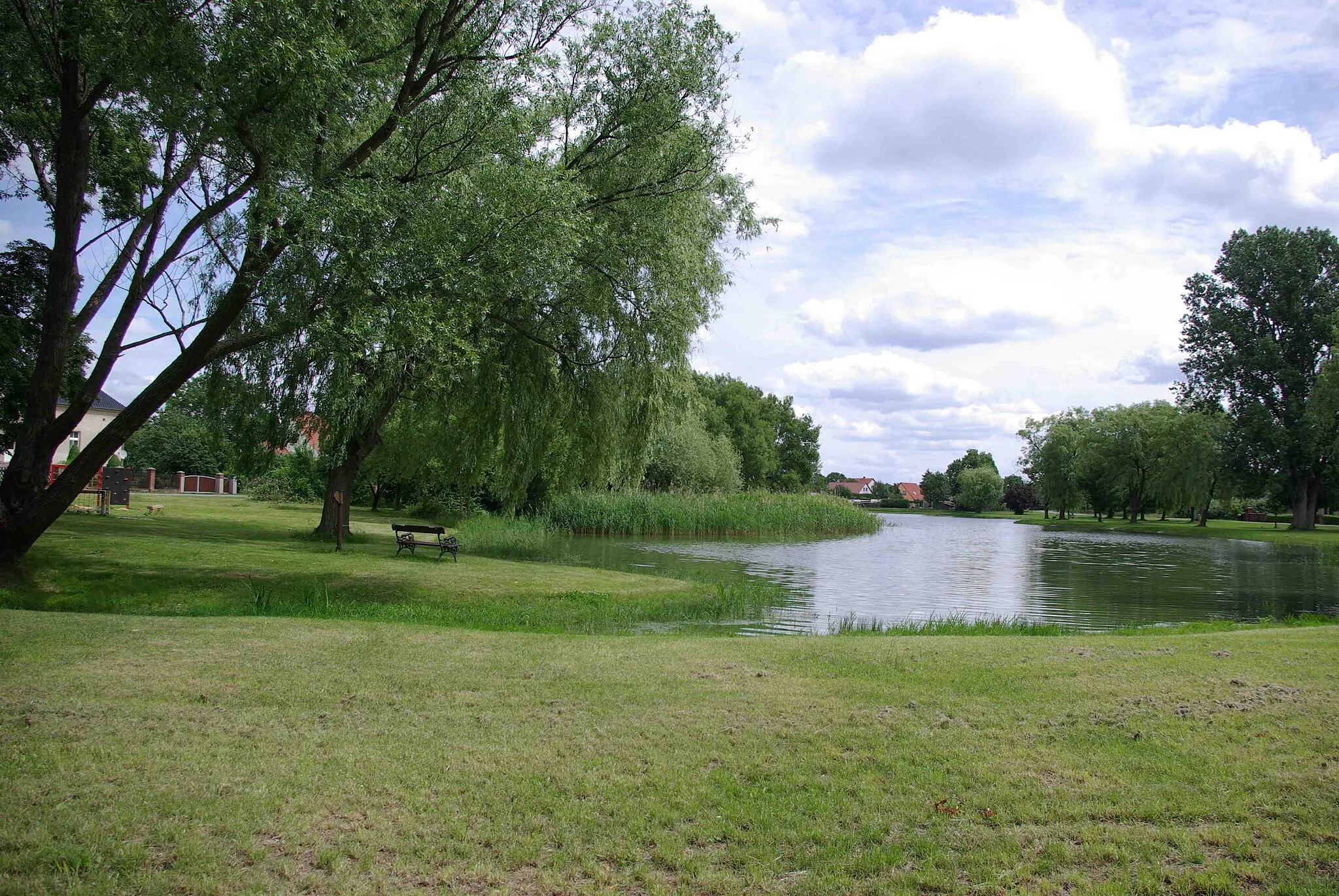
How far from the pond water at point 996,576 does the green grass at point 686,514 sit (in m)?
1.53

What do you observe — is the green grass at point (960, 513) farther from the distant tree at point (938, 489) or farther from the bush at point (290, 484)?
the bush at point (290, 484)

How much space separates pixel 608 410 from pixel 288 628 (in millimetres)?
8984

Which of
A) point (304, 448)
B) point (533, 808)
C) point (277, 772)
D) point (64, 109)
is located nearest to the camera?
point (533, 808)

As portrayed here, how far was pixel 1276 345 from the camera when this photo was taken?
5059cm

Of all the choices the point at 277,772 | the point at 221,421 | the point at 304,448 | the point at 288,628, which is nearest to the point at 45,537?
the point at 221,421

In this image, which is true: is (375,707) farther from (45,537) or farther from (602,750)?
(45,537)

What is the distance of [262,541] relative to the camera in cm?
2088

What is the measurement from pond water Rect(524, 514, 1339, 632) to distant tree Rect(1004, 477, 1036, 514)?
73728 millimetres

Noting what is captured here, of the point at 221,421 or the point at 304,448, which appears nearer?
the point at 221,421

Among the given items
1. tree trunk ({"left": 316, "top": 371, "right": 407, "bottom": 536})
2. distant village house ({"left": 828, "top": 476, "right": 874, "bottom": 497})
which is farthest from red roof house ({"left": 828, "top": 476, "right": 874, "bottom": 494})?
tree trunk ({"left": 316, "top": 371, "right": 407, "bottom": 536})

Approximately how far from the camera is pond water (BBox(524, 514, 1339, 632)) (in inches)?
685

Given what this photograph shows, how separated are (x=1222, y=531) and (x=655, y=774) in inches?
2427

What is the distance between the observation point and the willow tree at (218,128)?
11.5 metres

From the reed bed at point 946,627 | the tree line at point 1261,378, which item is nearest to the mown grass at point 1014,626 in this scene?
the reed bed at point 946,627
